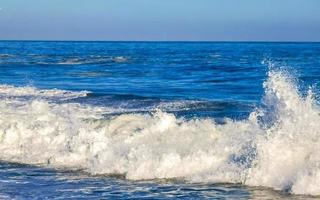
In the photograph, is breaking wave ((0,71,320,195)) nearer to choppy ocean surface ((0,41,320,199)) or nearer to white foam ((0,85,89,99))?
choppy ocean surface ((0,41,320,199))

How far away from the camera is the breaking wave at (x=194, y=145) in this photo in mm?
11188

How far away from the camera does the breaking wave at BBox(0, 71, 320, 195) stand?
440 inches

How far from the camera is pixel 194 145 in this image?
12977 mm

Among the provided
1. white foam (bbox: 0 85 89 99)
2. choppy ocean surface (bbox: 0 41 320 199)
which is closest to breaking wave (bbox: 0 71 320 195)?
choppy ocean surface (bbox: 0 41 320 199)

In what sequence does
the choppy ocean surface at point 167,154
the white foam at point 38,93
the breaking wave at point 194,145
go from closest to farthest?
1. the choppy ocean surface at point 167,154
2. the breaking wave at point 194,145
3. the white foam at point 38,93

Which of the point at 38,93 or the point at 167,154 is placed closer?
the point at 167,154

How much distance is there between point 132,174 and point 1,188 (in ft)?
7.84

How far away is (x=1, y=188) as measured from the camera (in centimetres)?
1092

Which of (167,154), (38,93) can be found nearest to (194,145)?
(167,154)

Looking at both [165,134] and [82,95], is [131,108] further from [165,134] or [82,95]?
[165,134]

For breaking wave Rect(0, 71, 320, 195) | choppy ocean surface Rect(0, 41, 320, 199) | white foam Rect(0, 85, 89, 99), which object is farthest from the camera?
white foam Rect(0, 85, 89, 99)

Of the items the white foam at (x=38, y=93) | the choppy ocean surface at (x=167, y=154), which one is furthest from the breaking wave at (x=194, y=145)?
the white foam at (x=38, y=93)

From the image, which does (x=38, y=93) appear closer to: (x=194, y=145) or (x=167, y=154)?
(x=194, y=145)

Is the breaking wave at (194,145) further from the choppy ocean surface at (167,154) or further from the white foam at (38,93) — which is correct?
the white foam at (38,93)
